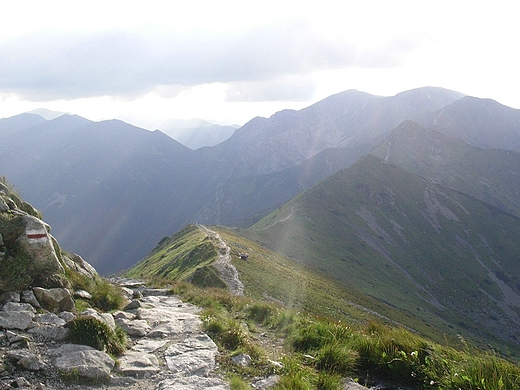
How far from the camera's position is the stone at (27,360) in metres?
6.84

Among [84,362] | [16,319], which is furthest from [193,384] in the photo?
[16,319]

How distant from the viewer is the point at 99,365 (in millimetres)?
7367

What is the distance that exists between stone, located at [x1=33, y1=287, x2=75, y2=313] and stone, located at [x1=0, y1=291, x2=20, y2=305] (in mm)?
511

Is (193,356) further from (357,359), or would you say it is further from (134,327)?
(357,359)

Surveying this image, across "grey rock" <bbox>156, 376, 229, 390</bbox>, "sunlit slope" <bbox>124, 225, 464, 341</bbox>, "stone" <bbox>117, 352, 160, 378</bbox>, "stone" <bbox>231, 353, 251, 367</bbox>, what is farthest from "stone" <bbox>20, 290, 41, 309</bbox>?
"sunlit slope" <bbox>124, 225, 464, 341</bbox>

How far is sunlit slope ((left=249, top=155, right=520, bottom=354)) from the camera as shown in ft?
347

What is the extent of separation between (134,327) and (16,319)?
2.95m

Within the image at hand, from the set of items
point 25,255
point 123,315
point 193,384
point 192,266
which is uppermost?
point 25,255

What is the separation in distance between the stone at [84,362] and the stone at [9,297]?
2.54m

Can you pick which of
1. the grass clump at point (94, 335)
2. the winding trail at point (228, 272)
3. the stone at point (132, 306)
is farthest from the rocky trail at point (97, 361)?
the winding trail at point (228, 272)

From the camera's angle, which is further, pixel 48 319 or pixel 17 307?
pixel 17 307

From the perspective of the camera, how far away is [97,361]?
7473 millimetres

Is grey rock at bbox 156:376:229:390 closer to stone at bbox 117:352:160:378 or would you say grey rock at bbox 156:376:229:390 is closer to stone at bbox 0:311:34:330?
stone at bbox 117:352:160:378

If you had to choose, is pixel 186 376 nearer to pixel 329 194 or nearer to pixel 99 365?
pixel 99 365
